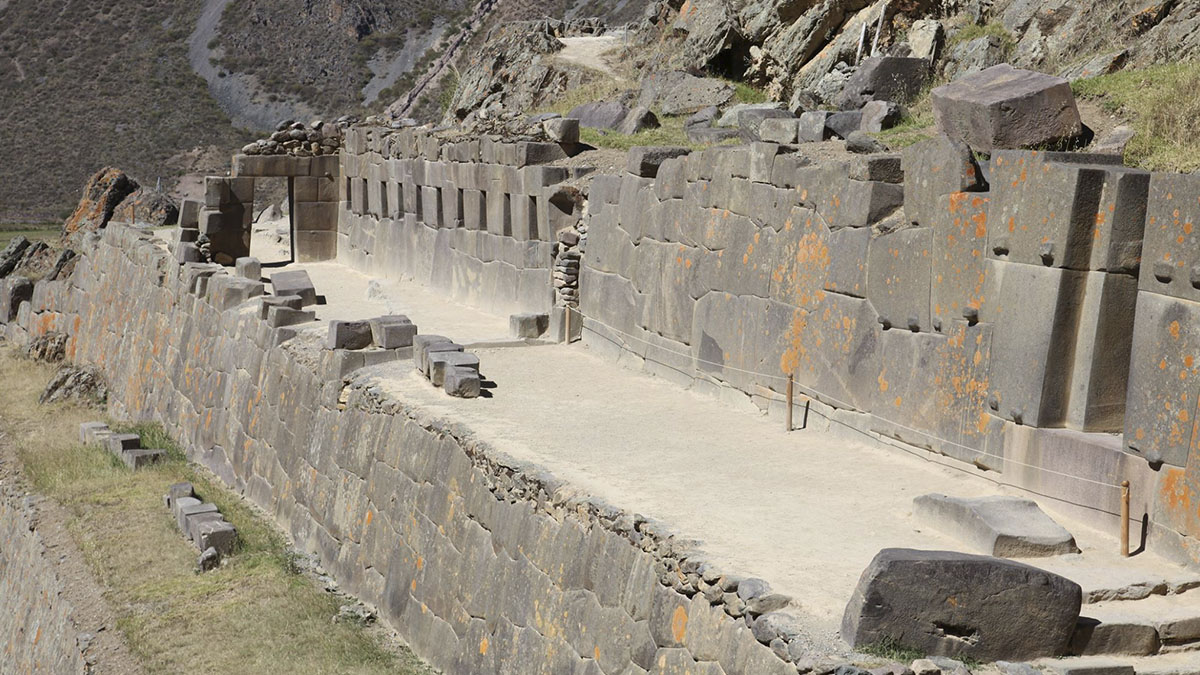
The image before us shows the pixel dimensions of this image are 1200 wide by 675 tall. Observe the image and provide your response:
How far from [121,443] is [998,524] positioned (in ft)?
44.2

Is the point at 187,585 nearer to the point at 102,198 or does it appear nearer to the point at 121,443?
the point at 121,443

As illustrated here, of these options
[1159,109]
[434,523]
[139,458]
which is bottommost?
[139,458]

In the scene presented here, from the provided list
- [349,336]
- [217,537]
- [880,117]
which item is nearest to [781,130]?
[880,117]

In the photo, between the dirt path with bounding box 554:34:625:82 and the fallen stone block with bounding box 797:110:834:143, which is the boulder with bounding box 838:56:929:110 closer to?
the fallen stone block with bounding box 797:110:834:143

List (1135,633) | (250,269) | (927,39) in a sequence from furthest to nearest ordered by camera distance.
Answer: (250,269) → (927,39) → (1135,633)

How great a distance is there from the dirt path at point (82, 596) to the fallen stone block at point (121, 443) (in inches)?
50.9

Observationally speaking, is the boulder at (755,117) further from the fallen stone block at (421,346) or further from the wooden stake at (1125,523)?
the wooden stake at (1125,523)

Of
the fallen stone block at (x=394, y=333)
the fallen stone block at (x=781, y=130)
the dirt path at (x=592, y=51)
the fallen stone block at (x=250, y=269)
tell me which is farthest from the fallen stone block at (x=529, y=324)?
the dirt path at (x=592, y=51)

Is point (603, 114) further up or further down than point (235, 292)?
further up

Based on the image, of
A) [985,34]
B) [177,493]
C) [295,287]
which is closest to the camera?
[177,493]

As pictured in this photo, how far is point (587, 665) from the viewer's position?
29.4 ft

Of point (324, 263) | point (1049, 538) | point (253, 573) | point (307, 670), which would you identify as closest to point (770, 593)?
point (1049, 538)

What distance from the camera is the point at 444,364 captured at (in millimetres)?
13219

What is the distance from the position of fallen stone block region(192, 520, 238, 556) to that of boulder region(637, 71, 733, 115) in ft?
37.6
